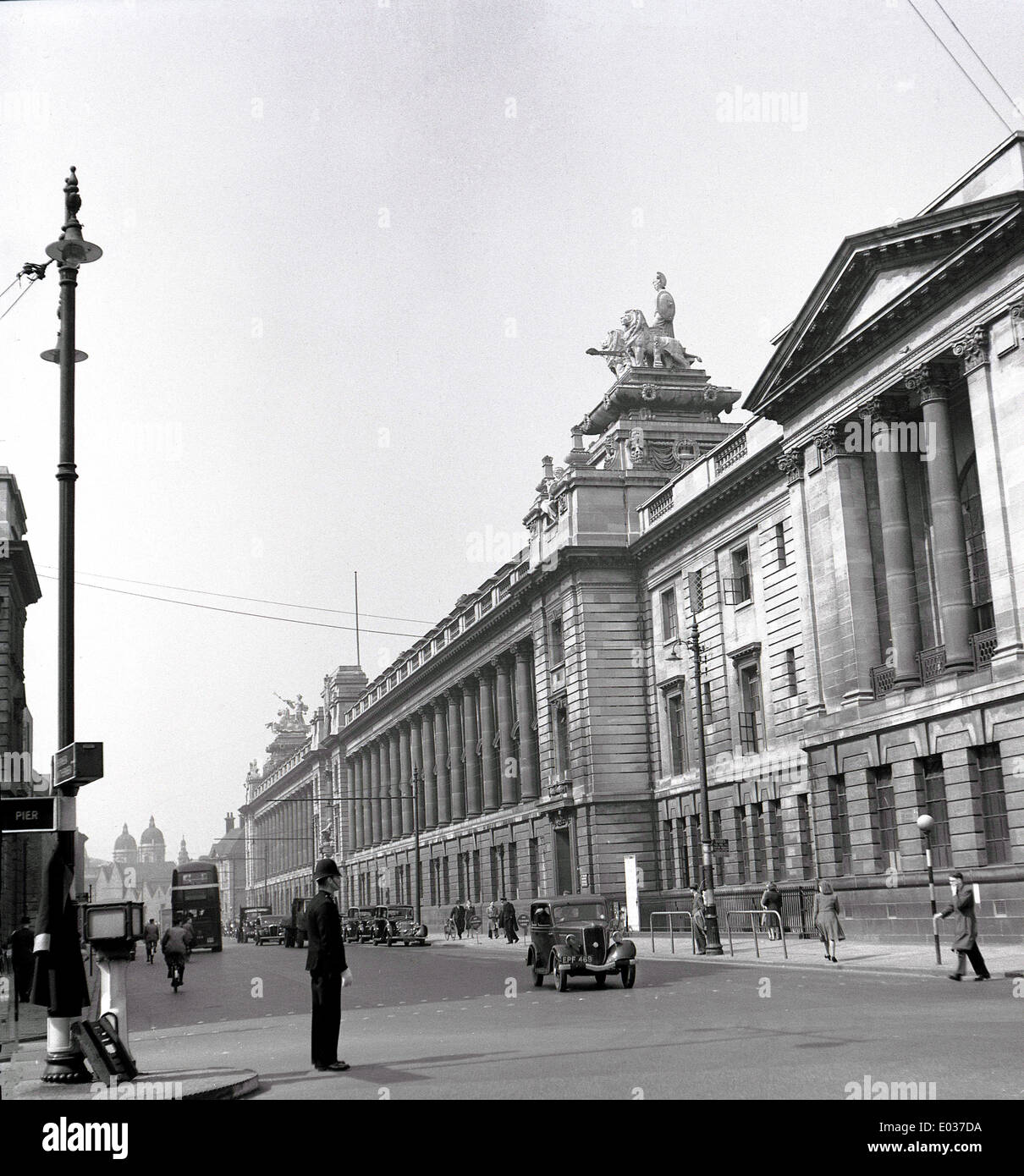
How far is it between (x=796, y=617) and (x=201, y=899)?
38.5 metres

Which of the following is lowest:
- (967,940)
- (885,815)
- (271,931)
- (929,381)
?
(271,931)

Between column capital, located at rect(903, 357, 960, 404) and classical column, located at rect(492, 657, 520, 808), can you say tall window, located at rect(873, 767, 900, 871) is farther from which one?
classical column, located at rect(492, 657, 520, 808)

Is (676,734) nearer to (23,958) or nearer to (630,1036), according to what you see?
(23,958)

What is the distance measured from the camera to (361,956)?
48438 millimetres

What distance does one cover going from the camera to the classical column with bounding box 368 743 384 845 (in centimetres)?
10638

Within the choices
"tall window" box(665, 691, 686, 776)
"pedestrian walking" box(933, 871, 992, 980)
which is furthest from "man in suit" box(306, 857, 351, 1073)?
"tall window" box(665, 691, 686, 776)

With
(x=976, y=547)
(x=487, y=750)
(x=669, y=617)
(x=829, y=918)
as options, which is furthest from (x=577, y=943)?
(x=487, y=750)

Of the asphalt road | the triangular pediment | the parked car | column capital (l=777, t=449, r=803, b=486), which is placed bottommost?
the parked car

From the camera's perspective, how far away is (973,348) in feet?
110

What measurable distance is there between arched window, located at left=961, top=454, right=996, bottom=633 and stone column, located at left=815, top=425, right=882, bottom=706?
3.16 metres

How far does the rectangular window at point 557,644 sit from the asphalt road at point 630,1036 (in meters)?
33.8
